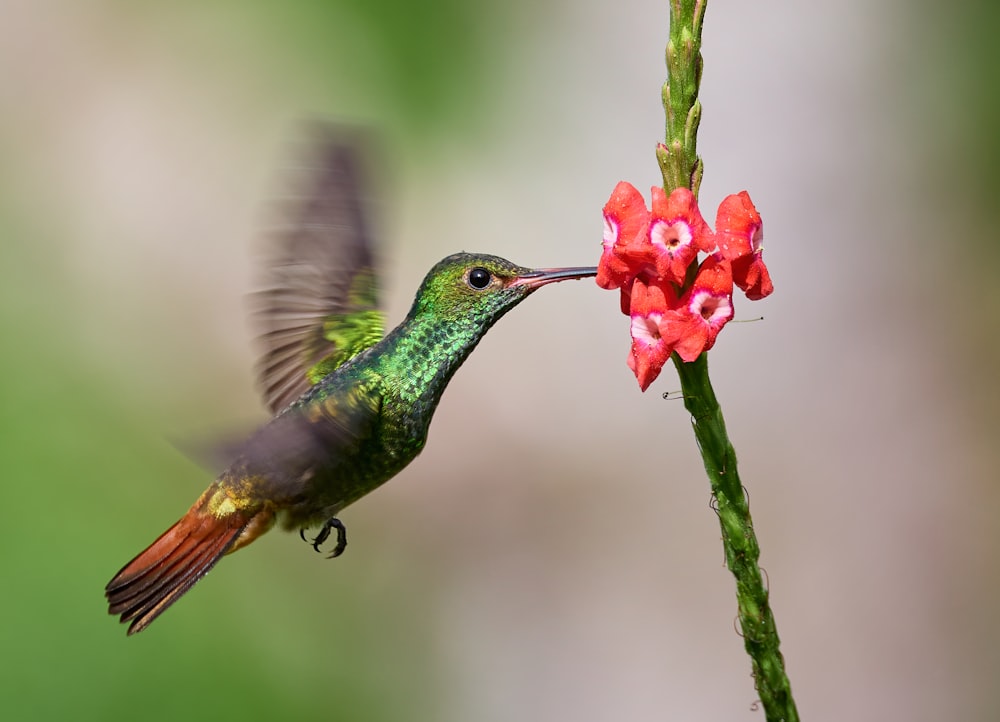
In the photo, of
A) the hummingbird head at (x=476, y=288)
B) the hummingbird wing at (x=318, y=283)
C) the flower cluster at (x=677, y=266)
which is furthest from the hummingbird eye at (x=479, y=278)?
the flower cluster at (x=677, y=266)

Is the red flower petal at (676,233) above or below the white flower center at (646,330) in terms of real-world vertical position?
above

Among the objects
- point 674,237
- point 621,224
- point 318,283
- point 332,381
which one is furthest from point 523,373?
point 674,237

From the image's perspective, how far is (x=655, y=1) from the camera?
7.17 meters

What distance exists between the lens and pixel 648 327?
1847mm

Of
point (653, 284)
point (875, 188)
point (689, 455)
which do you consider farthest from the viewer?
point (875, 188)

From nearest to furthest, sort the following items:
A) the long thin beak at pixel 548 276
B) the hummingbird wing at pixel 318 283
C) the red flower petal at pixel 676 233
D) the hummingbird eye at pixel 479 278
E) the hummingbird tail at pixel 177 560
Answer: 1. the red flower petal at pixel 676 233
2. the long thin beak at pixel 548 276
3. the hummingbird tail at pixel 177 560
4. the hummingbird eye at pixel 479 278
5. the hummingbird wing at pixel 318 283

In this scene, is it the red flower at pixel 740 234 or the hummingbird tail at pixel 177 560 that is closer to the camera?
the red flower at pixel 740 234

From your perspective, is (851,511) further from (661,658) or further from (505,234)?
(505,234)

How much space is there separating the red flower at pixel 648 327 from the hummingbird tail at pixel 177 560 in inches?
49.7

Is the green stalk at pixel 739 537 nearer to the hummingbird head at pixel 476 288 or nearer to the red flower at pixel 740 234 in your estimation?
the red flower at pixel 740 234

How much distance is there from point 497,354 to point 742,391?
5.32 feet

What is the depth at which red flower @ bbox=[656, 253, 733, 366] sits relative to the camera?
1.78 meters

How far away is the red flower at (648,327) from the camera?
183 centimetres

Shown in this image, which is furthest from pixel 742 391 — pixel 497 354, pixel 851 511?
pixel 497 354
